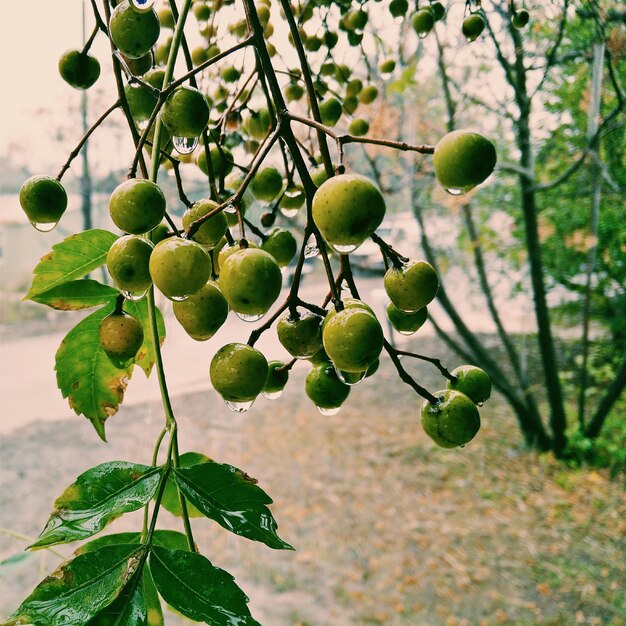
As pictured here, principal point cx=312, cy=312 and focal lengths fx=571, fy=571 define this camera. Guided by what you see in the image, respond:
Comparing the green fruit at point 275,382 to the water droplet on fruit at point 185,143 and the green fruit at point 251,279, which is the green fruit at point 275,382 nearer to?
the green fruit at point 251,279

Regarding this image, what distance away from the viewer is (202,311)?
586mm

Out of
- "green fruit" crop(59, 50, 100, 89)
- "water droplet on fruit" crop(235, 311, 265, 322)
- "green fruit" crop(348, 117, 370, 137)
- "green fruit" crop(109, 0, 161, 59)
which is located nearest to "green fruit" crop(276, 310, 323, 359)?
"water droplet on fruit" crop(235, 311, 265, 322)

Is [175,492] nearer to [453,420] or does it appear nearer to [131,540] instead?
[131,540]

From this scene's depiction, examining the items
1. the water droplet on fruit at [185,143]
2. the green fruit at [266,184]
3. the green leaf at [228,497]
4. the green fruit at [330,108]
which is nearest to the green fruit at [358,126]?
the green fruit at [330,108]

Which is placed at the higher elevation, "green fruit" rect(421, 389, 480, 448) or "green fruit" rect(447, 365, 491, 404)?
"green fruit" rect(447, 365, 491, 404)

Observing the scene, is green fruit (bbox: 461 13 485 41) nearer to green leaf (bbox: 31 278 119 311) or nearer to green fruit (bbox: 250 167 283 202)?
green fruit (bbox: 250 167 283 202)

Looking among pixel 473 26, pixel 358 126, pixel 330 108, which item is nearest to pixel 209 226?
pixel 330 108

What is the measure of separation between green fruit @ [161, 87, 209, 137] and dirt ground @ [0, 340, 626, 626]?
3018 mm

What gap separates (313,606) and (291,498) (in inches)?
40.2

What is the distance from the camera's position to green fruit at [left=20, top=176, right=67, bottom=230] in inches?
27.1

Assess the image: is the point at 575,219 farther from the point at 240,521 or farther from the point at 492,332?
the point at 240,521

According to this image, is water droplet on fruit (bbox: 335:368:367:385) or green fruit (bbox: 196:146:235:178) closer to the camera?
A: water droplet on fruit (bbox: 335:368:367:385)

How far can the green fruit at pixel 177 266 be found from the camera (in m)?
0.53

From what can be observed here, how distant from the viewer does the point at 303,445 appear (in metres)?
4.82
